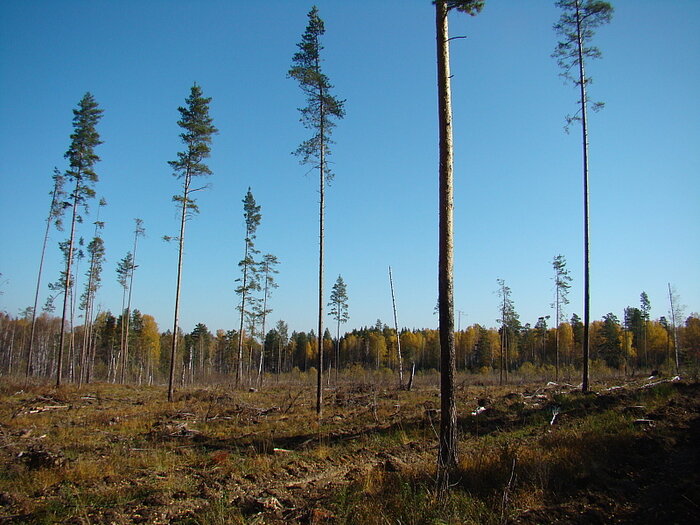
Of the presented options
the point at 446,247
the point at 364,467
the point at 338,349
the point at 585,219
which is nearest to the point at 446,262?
the point at 446,247

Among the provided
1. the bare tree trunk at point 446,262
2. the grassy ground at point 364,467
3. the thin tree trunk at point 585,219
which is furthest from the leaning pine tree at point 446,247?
the thin tree trunk at point 585,219

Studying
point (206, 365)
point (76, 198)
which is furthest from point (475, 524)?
point (206, 365)

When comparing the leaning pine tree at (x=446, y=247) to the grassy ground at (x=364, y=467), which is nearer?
the grassy ground at (x=364, y=467)

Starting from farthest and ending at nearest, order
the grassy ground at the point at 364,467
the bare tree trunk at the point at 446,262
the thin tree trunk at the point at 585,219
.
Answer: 1. the thin tree trunk at the point at 585,219
2. the bare tree trunk at the point at 446,262
3. the grassy ground at the point at 364,467

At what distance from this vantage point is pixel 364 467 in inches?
318

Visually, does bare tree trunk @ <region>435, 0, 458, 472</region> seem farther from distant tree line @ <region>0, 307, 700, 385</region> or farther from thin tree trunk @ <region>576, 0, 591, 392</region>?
distant tree line @ <region>0, 307, 700, 385</region>

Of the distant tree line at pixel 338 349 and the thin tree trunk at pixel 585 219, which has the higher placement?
the thin tree trunk at pixel 585 219

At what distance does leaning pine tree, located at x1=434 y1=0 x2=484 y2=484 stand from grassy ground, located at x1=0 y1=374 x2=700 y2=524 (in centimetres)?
60

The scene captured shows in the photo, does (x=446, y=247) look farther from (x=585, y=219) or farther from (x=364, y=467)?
(x=585, y=219)

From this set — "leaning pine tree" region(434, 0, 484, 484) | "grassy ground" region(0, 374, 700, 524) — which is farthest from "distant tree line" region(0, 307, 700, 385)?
"leaning pine tree" region(434, 0, 484, 484)

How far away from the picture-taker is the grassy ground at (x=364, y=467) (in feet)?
16.5

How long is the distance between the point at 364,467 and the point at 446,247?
16.5 feet

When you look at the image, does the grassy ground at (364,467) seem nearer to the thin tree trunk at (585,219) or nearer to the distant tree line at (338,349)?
the thin tree trunk at (585,219)

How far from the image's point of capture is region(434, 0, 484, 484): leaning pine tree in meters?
6.80
